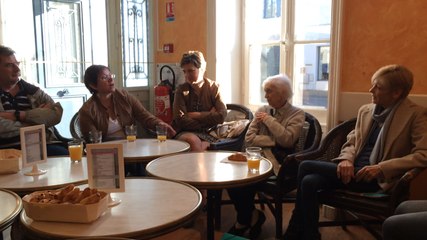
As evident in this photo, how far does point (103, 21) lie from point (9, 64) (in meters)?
1.55

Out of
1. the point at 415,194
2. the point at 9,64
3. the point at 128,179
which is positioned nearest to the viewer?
the point at 128,179

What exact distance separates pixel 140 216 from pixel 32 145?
840 mm

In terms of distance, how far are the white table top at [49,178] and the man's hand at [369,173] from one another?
1437mm

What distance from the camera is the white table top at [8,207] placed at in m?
1.28

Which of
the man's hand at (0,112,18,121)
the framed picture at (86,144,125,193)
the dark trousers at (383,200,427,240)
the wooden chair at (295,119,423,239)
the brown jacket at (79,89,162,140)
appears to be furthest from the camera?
the brown jacket at (79,89,162,140)

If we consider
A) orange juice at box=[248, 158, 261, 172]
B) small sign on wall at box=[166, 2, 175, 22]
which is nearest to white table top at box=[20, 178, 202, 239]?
orange juice at box=[248, 158, 261, 172]

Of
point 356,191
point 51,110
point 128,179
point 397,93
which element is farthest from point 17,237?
point 397,93

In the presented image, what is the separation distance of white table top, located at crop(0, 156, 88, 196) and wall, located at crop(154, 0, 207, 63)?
2140 millimetres

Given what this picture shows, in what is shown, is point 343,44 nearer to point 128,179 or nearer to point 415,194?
point 415,194

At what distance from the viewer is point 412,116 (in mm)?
2117

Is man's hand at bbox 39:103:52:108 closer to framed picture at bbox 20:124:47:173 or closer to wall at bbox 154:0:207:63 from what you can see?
framed picture at bbox 20:124:47:173

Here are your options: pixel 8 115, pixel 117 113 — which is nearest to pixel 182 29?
pixel 117 113

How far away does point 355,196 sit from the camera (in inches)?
83.1

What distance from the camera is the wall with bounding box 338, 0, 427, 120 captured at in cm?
254
